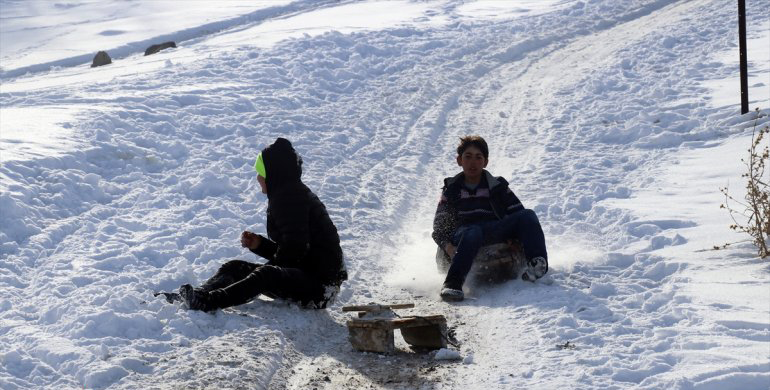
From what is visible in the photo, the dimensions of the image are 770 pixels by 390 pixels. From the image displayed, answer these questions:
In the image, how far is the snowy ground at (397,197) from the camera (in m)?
5.60

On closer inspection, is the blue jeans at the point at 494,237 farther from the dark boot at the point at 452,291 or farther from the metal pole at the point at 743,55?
the metal pole at the point at 743,55

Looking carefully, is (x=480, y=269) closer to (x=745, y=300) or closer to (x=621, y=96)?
(x=745, y=300)

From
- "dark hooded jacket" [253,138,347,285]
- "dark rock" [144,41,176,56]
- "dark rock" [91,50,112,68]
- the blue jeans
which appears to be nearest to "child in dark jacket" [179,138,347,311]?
"dark hooded jacket" [253,138,347,285]

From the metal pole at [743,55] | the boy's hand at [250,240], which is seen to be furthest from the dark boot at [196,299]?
the metal pole at [743,55]

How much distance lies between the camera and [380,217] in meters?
9.34

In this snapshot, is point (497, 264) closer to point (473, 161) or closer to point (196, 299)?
point (473, 161)

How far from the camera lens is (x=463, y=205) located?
Answer: 297 inches

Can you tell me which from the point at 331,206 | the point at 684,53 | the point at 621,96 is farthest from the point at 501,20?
the point at 331,206

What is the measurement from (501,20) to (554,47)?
372 cm

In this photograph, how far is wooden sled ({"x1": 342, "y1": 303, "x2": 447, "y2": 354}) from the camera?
19.1 ft

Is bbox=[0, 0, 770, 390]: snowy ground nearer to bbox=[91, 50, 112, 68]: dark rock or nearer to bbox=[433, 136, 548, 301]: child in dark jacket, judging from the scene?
bbox=[433, 136, 548, 301]: child in dark jacket

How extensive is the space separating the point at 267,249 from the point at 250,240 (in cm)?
23

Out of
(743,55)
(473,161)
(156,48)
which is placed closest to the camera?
(473,161)

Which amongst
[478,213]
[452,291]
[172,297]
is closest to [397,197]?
[478,213]
